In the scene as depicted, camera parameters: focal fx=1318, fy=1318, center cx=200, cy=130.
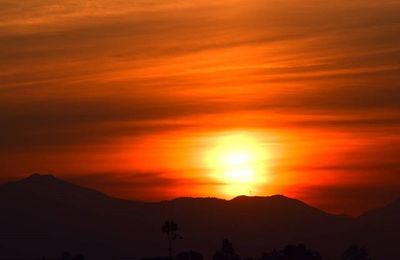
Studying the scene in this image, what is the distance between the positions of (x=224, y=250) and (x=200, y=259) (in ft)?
25.2

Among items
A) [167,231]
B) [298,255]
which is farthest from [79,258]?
[298,255]

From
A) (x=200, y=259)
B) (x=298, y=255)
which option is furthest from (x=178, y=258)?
(x=298, y=255)

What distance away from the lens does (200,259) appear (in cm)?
19100

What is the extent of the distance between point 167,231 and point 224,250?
8.93 metres

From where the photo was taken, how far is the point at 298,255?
192 m

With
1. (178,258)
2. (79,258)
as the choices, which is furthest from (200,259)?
(79,258)

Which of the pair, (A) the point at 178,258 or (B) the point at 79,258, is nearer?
(B) the point at 79,258

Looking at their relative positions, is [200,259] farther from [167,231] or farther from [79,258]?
[79,258]

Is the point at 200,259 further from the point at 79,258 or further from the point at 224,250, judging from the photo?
the point at 79,258

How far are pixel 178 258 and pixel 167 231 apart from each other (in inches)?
355

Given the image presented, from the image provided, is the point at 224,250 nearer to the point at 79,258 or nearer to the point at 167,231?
the point at 167,231

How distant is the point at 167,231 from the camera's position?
187 metres

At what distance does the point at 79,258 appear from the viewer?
18125 cm

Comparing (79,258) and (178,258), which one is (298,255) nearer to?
(178,258)
